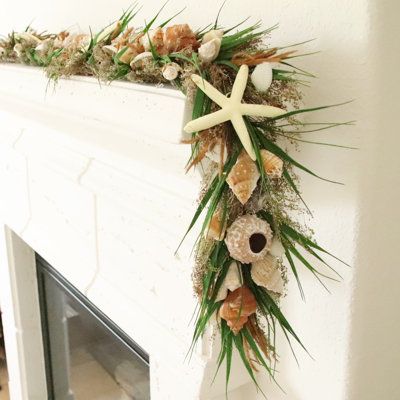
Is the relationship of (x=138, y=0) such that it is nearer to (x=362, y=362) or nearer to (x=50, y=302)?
(x=362, y=362)

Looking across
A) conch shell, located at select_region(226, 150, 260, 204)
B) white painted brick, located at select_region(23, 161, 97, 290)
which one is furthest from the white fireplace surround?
conch shell, located at select_region(226, 150, 260, 204)

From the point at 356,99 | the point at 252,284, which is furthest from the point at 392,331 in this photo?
the point at 356,99

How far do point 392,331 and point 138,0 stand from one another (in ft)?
2.52

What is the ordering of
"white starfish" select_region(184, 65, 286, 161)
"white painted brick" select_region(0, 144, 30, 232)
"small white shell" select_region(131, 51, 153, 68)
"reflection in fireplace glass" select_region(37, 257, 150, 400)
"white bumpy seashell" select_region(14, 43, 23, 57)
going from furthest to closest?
"white painted brick" select_region(0, 144, 30, 232), "reflection in fireplace glass" select_region(37, 257, 150, 400), "white bumpy seashell" select_region(14, 43, 23, 57), "small white shell" select_region(131, 51, 153, 68), "white starfish" select_region(184, 65, 286, 161)

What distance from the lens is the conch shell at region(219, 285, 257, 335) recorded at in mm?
746

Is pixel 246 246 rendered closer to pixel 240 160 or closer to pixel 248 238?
pixel 248 238

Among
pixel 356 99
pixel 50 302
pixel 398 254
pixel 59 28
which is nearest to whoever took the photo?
pixel 356 99

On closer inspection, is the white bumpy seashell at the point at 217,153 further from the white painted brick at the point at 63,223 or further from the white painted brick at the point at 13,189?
the white painted brick at the point at 13,189

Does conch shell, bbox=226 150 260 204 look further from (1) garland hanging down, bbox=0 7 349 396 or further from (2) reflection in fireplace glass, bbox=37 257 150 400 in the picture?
(2) reflection in fireplace glass, bbox=37 257 150 400

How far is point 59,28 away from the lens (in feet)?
4.55

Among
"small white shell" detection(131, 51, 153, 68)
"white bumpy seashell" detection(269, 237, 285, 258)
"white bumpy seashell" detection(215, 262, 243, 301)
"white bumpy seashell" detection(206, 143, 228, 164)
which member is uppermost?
→ "small white shell" detection(131, 51, 153, 68)

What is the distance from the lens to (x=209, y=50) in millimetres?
702

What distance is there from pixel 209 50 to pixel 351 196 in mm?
273

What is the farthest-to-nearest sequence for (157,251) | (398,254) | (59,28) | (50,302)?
(50,302) → (59,28) → (157,251) → (398,254)
